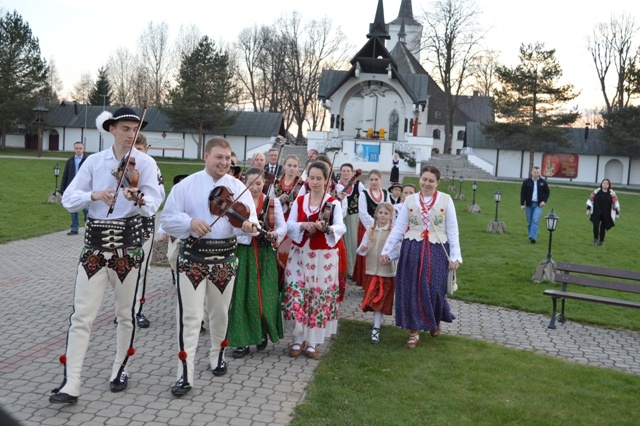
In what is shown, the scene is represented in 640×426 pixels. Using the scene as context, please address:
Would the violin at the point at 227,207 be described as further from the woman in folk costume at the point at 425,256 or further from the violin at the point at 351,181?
the violin at the point at 351,181

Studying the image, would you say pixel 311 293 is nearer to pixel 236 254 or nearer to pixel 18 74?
pixel 236 254

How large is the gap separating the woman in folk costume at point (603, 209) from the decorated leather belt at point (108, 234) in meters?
15.6

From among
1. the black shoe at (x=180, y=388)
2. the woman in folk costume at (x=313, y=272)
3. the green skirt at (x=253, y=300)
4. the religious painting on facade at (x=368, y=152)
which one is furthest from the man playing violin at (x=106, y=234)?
the religious painting on facade at (x=368, y=152)

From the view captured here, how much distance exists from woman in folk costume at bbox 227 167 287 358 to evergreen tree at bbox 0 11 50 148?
171 feet

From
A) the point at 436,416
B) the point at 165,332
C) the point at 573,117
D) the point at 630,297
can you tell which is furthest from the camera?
the point at 573,117

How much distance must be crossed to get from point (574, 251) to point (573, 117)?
36817 millimetres

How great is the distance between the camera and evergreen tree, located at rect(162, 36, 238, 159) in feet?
182

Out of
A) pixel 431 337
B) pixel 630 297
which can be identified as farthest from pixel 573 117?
pixel 431 337

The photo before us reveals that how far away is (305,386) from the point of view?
6.12 m

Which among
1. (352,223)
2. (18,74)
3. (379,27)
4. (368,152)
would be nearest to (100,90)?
(18,74)

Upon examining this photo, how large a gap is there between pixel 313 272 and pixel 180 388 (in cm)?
198

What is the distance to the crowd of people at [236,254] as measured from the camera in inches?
209

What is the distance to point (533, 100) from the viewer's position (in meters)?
51.3

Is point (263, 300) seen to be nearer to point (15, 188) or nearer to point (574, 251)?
point (574, 251)
